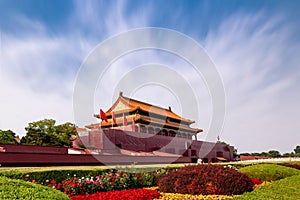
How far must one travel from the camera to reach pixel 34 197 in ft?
10.3

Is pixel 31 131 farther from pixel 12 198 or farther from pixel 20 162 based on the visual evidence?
pixel 12 198

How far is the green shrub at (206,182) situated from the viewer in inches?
256

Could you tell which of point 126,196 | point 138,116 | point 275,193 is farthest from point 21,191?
point 138,116

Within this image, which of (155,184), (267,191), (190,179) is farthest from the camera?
(155,184)

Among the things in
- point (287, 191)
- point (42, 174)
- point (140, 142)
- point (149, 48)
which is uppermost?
point (149, 48)

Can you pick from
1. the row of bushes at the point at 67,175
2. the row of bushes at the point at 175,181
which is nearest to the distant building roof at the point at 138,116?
the row of bushes at the point at 67,175

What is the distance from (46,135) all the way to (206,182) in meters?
18.2

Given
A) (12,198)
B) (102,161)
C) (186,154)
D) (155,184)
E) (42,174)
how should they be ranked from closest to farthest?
(12,198)
(42,174)
(155,184)
(102,161)
(186,154)

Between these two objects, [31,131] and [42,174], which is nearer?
[42,174]

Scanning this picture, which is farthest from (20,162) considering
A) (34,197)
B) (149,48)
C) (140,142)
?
(140,142)

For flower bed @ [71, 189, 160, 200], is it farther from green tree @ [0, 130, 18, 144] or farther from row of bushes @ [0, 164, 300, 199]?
green tree @ [0, 130, 18, 144]

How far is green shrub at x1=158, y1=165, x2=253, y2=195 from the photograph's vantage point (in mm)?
6508

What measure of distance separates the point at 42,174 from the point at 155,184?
134 inches

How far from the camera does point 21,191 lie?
3.22 m
